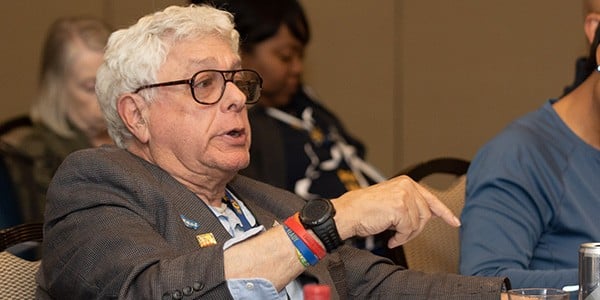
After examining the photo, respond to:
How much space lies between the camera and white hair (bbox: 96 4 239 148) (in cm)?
261

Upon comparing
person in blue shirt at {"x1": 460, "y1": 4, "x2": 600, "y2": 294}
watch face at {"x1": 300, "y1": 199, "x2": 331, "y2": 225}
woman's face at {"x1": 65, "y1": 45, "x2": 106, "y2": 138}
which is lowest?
woman's face at {"x1": 65, "y1": 45, "x2": 106, "y2": 138}

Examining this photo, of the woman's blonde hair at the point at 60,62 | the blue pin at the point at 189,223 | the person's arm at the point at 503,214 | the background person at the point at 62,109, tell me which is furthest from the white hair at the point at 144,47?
the woman's blonde hair at the point at 60,62

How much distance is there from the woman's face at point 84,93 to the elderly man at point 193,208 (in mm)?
1793

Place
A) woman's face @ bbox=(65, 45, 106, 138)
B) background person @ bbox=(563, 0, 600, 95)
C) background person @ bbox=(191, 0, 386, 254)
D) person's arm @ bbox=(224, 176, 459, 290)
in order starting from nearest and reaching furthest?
1. person's arm @ bbox=(224, 176, 459, 290)
2. background person @ bbox=(563, 0, 600, 95)
3. background person @ bbox=(191, 0, 386, 254)
4. woman's face @ bbox=(65, 45, 106, 138)

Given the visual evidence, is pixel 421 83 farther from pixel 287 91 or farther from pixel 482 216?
pixel 482 216

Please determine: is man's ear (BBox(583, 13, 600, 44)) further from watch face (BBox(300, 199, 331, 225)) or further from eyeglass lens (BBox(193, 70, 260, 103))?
watch face (BBox(300, 199, 331, 225))

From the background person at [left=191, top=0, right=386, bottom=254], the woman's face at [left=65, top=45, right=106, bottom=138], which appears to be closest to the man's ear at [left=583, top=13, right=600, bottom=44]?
the background person at [left=191, top=0, right=386, bottom=254]

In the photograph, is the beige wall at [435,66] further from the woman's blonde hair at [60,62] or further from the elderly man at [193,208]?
the elderly man at [193,208]

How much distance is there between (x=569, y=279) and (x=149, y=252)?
0.99 m

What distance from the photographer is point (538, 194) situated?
2.88 m

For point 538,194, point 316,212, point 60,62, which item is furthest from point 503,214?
point 60,62

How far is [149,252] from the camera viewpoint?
7.41 feet

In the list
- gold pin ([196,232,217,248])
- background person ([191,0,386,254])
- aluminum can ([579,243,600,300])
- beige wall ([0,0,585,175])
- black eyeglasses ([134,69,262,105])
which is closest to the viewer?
aluminum can ([579,243,600,300])

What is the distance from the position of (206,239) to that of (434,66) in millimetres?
3668
